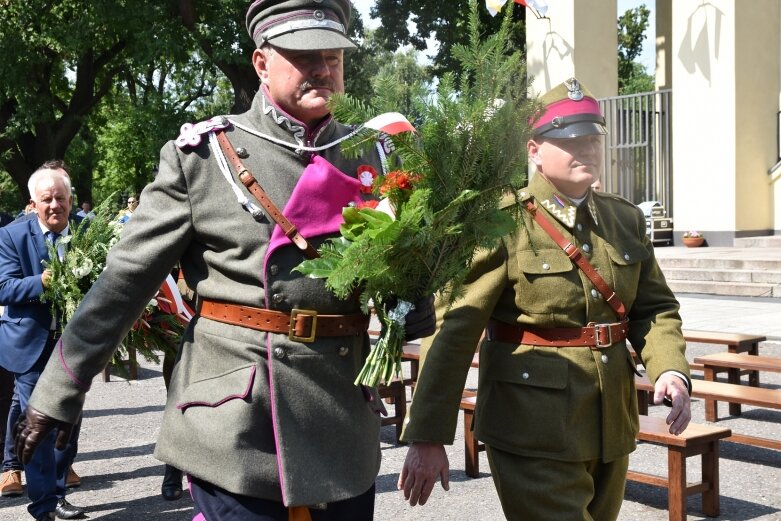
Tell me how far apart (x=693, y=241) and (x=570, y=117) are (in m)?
16.3

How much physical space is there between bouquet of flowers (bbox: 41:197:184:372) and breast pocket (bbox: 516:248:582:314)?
2.30 m

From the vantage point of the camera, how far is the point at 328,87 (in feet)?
9.21

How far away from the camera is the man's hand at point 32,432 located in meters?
2.76

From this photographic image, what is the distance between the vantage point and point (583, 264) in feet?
11.5

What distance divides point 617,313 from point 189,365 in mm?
1513

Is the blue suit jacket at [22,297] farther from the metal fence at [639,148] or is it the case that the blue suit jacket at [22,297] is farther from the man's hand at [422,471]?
the metal fence at [639,148]

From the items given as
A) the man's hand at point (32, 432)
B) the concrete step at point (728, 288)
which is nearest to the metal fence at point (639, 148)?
the concrete step at point (728, 288)

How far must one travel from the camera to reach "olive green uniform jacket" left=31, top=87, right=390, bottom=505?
2.71m

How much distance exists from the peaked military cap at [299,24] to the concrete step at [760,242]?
1644 cm

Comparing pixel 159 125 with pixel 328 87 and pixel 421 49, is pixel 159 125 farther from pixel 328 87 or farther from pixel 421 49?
pixel 328 87

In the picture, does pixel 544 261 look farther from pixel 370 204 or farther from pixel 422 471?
pixel 370 204

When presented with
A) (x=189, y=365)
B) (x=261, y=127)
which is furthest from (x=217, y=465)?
(x=261, y=127)

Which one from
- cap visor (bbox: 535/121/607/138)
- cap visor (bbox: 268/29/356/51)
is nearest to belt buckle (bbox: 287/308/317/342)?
cap visor (bbox: 268/29/356/51)

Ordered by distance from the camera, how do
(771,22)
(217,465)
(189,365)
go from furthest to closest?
(771,22), (189,365), (217,465)
